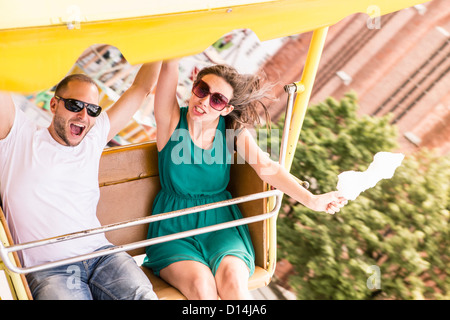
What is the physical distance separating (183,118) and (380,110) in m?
4.26

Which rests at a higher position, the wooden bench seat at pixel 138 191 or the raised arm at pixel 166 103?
the raised arm at pixel 166 103

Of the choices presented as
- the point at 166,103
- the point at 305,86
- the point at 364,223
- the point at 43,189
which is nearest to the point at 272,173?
the point at 305,86

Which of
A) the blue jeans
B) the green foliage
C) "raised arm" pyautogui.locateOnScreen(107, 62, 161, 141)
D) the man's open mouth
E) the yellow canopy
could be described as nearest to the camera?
the yellow canopy

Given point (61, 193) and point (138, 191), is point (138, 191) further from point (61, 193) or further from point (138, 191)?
point (61, 193)

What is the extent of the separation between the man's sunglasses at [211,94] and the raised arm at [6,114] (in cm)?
72

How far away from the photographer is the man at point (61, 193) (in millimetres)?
2061

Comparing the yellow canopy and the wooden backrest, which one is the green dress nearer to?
the wooden backrest

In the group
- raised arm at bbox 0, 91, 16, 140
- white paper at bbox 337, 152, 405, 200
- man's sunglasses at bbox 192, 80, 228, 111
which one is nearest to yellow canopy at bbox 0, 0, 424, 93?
raised arm at bbox 0, 91, 16, 140

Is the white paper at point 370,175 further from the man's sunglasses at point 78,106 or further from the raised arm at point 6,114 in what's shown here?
the raised arm at point 6,114

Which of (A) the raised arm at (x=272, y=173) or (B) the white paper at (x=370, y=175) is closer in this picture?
(B) the white paper at (x=370, y=175)

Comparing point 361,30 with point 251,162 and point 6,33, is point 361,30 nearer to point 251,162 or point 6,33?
point 251,162

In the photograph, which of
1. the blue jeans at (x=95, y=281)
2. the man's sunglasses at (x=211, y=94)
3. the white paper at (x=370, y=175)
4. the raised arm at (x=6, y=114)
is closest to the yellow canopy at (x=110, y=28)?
the raised arm at (x=6, y=114)

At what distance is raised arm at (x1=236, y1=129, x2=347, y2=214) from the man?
1.75 feet

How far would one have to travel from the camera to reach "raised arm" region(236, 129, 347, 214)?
2.37m
